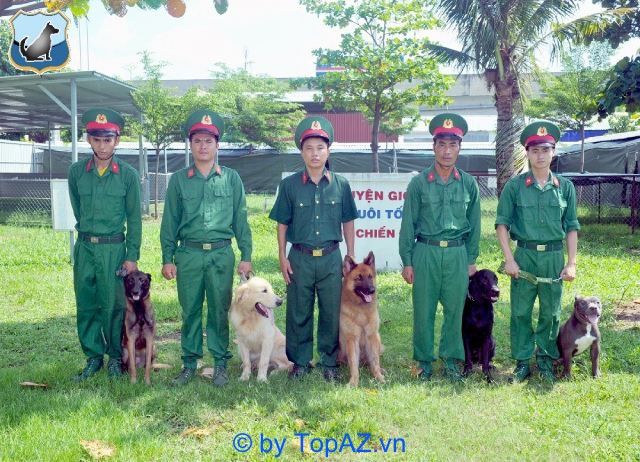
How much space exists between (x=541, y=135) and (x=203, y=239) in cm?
304

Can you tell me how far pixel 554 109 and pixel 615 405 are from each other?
75.0ft

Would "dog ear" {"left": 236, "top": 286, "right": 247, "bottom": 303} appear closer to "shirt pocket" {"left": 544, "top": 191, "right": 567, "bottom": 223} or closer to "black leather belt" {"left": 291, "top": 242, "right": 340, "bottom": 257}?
"black leather belt" {"left": 291, "top": 242, "right": 340, "bottom": 257}

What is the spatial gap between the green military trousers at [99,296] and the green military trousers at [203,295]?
1.93 ft

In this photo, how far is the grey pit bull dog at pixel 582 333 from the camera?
492cm

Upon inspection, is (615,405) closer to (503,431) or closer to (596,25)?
(503,431)

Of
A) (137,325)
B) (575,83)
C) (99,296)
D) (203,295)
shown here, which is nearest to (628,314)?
(203,295)

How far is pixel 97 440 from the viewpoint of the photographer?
12.2ft

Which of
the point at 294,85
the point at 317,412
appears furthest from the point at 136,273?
the point at 294,85

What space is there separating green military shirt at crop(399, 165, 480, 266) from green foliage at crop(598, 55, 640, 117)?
12.9 feet

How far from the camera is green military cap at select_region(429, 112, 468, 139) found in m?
5.01

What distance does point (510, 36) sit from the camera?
12.6 meters

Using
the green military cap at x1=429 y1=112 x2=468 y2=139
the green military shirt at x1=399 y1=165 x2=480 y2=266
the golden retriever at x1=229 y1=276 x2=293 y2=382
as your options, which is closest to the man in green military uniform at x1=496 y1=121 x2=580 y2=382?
the green military shirt at x1=399 y1=165 x2=480 y2=266

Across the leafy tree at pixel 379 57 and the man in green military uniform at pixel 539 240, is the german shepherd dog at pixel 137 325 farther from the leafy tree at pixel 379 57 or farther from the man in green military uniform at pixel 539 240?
the leafy tree at pixel 379 57

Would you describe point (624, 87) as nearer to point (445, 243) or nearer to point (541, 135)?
point (541, 135)
